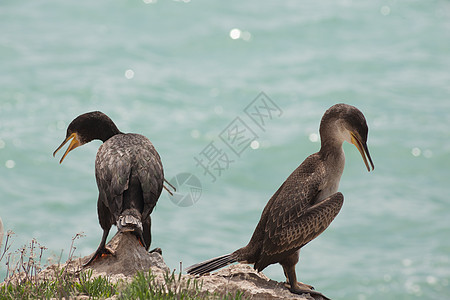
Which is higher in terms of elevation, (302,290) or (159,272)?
(159,272)

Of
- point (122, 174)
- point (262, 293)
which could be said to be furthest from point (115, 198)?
point (262, 293)

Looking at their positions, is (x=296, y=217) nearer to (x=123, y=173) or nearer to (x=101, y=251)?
(x=123, y=173)

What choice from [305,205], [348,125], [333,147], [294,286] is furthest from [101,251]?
[348,125]

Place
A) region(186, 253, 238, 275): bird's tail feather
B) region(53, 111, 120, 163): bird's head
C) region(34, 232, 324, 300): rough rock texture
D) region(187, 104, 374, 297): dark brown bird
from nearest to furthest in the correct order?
1. region(34, 232, 324, 300): rough rock texture
2. region(187, 104, 374, 297): dark brown bird
3. region(186, 253, 238, 275): bird's tail feather
4. region(53, 111, 120, 163): bird's head

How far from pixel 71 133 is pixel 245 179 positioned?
10782 mm

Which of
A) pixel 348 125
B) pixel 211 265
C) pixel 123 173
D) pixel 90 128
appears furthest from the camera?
pixel 90 128

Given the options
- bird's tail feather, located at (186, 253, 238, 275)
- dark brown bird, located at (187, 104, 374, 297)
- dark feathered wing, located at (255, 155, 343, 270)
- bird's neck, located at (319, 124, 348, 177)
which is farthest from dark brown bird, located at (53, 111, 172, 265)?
bird's neck, located at (319, 124, 348, 177)

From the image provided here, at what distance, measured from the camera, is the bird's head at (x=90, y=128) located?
5.77m

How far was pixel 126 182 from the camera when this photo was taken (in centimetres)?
532

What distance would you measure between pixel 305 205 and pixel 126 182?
135 cm

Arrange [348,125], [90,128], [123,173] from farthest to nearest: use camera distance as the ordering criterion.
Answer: [90,128] < [123,173] < [348,125]

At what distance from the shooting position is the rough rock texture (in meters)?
5.00

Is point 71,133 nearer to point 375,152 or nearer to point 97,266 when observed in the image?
point 97,266

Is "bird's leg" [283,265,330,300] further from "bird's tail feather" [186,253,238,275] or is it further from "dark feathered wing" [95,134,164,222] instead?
"dark feathered wing" [95,134,164,222]
